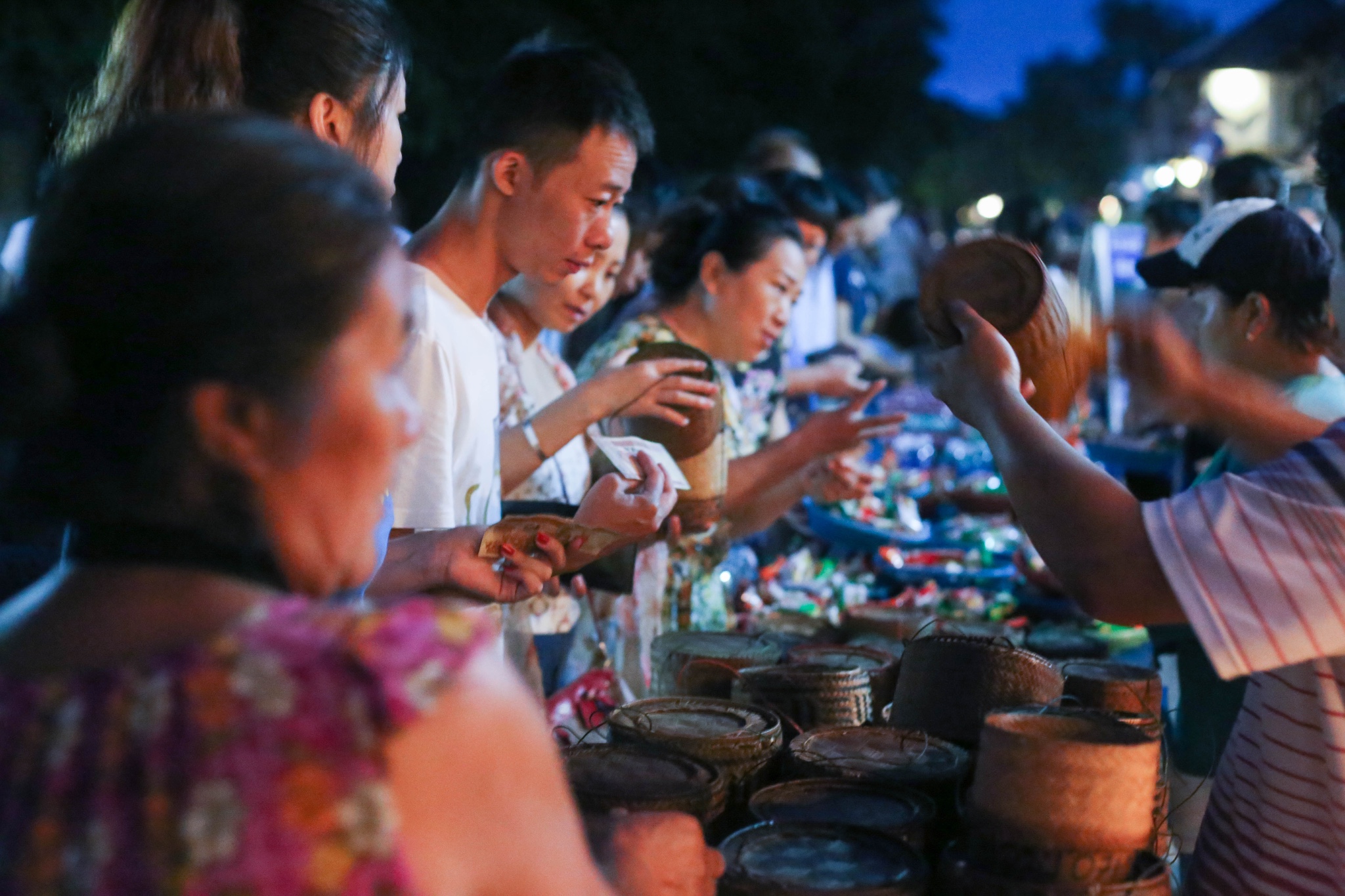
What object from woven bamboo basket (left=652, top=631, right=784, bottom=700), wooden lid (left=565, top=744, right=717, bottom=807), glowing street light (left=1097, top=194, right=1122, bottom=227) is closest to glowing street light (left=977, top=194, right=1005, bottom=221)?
glowing street light (left=1097, top=194, right=1122, bottom=227)

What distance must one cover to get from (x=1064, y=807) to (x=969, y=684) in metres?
0.57

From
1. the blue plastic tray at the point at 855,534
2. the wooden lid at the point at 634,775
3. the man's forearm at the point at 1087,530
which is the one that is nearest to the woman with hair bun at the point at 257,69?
the wooden lid at the point at 634,775

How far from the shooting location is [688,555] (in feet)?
12.0

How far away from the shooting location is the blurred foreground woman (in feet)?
2.80

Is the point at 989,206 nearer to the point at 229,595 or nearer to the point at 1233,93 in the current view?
the point at 1233,93

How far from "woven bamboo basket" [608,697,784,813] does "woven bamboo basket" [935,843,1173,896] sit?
0.41 meters

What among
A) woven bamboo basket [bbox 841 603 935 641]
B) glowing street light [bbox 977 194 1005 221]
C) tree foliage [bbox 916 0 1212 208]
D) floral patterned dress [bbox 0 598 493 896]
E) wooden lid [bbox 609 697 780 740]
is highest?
tree foliage [bbox 916 0 1212 208]

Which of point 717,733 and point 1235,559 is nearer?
point 1235,559

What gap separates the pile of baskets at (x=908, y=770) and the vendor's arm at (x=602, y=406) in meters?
0.70

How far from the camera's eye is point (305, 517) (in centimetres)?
99

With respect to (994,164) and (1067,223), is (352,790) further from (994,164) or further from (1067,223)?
(994,164)

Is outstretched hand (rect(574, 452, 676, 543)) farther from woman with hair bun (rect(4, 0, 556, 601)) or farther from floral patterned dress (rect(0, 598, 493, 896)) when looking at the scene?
floral patterned dress (rect(0, 598, 493, 896))

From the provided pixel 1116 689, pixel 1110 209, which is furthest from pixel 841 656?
pixel 1110 209

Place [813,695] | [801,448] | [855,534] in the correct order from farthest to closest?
1. [855,534]
2. [801,448]
3. [813,695]
